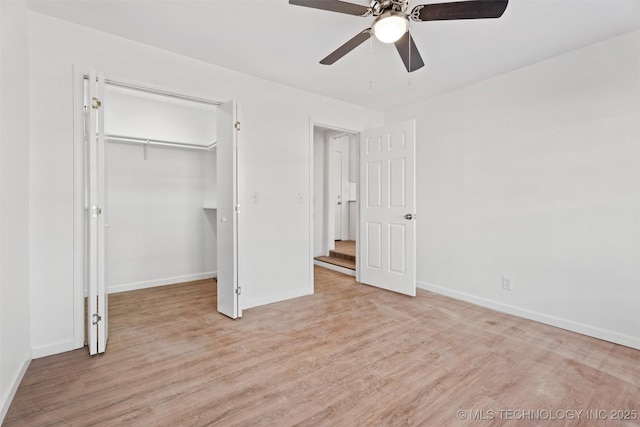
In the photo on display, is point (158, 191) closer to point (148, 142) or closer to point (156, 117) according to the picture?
point (148, 142)

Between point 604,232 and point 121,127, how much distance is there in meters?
4.96

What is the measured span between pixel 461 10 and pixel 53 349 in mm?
3454

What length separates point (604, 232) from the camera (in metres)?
2.51

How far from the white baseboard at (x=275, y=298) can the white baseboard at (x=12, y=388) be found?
161cm

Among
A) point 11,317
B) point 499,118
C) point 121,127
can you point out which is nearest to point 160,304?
point 11,317

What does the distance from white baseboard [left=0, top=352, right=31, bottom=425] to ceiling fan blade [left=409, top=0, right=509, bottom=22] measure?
3.02m

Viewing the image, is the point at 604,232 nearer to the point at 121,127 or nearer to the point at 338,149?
the point at 338,149

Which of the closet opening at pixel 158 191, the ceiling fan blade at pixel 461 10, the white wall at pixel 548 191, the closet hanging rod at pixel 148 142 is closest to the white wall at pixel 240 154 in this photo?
the closet opening at pixel 158 191

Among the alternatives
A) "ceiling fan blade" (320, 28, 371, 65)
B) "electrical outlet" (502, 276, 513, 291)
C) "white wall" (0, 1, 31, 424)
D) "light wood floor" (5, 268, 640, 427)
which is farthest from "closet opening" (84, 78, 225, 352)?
"electrical outlet" (502, 276, 513, 291)

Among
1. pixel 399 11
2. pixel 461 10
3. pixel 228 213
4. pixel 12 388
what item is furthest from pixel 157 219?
pixel 461 10

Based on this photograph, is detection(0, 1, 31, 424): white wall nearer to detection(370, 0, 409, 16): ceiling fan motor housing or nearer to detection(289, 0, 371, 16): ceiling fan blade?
detection(289, 0, 371, 16): ceiling fan blade

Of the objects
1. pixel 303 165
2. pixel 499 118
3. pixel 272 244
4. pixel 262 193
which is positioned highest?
pixel 499 118

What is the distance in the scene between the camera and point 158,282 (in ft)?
12.9

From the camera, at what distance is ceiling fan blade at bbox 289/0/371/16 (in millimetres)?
1663
